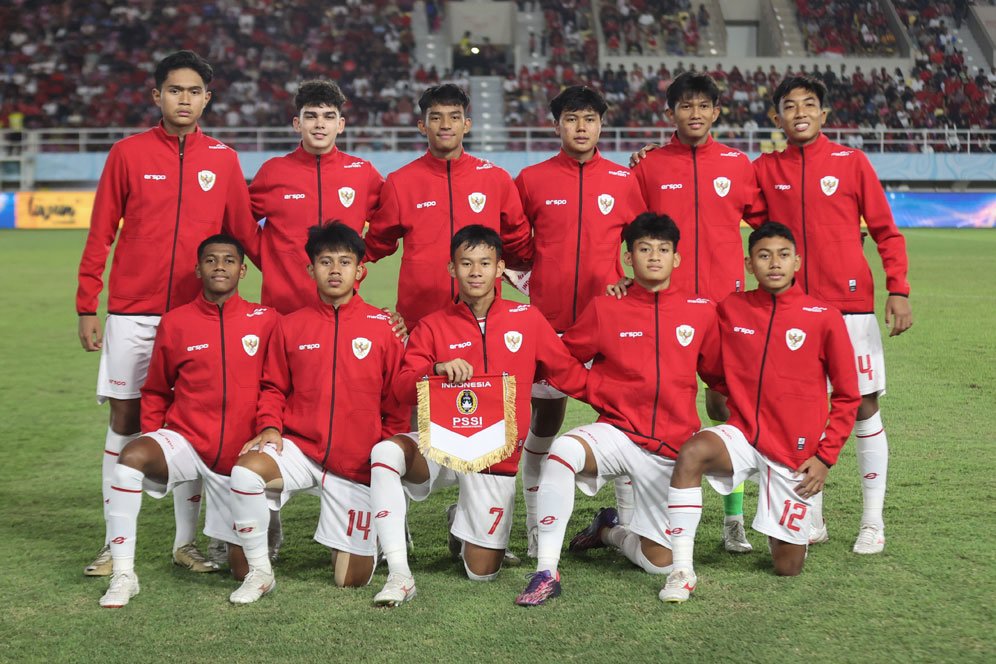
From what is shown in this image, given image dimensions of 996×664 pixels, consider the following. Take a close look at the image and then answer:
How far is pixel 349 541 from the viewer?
4.50 metres

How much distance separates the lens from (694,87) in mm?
5078

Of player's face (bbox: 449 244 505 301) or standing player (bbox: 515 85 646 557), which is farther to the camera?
standing player (bbox: 515 85 646 557)

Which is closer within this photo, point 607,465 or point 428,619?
point 428,619

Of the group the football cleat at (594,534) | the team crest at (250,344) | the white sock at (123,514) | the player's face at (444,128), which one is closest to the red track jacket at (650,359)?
the football cleat at (594,534)

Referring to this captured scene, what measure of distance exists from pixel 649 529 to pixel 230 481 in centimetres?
180

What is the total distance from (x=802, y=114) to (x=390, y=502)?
8.81 ft

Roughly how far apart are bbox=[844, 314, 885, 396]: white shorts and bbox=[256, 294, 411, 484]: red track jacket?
214 centimetres

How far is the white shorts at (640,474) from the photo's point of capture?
15.0 ft

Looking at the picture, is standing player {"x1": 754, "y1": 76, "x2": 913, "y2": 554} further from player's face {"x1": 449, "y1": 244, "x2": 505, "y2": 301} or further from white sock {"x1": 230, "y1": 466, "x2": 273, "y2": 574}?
white sock {"x1": 230, "y1": 466, "x2": 273, "y2": 574}

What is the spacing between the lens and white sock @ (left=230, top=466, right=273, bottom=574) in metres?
4.34

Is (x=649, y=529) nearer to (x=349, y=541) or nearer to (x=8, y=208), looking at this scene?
(x=349, y=541)

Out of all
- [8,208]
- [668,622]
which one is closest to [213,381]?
[668,622]

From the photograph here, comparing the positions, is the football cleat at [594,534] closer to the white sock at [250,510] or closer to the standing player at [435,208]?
the standing player at [435,208]

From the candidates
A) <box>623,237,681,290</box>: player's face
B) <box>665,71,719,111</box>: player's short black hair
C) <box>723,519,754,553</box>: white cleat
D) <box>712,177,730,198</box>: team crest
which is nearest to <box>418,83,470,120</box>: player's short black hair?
<box>665,71,719,111</box>: player's short black hair
